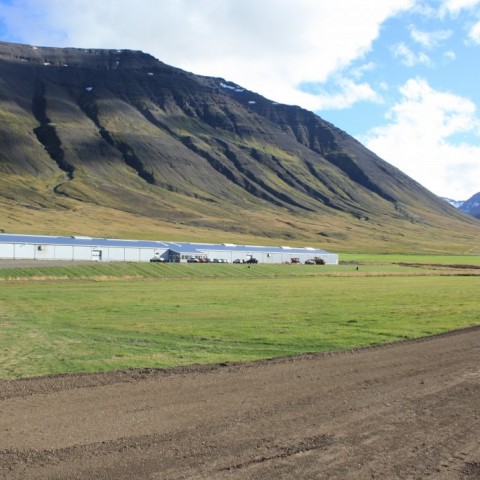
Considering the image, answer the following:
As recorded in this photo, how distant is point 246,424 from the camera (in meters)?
14.2

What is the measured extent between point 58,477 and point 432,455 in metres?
8.37

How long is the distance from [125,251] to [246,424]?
115138 millimetres

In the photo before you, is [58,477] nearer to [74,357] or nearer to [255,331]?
[74,357]

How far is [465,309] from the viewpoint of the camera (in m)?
45.5

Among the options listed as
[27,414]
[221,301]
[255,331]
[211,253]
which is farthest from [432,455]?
[211,253]

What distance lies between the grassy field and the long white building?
38.8m

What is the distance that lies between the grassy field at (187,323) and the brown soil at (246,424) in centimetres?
381

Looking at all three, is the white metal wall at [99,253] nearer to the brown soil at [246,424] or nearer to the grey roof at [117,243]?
the grey roof at [117,243]

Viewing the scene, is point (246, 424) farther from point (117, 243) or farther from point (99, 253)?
point (117, 243)

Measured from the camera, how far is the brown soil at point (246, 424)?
11.6 meters

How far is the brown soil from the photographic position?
11641mm

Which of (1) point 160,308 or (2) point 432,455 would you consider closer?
(2) point 432,455

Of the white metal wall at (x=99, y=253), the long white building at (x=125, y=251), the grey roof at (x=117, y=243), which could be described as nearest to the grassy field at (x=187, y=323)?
the white metal wall at (x=99, y=253)

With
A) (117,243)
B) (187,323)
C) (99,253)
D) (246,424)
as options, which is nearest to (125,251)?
(117,243)
